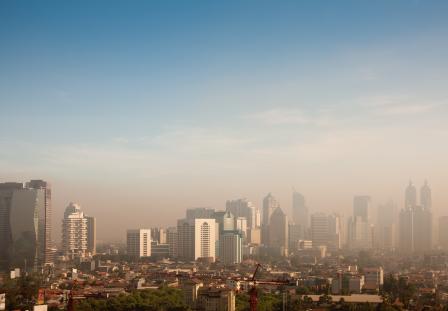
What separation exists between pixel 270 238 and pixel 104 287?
59.4 ft

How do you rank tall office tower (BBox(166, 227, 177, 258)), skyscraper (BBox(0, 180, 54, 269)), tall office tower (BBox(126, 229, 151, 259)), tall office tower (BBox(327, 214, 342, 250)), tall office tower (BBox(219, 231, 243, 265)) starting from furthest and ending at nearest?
1. tall office tower (BBox(327, 214, 342, 250))
2. tall office tower (BBox(166, 227, 177, 258))
3. tall office tower (BBox(126, 229, 151, 259))
4. tall office tower (BBox(219, 231, 243, 265))
5. skyscraper (BBox(0, 180, 54, 269))

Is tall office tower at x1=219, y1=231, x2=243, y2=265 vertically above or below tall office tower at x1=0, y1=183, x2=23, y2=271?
below

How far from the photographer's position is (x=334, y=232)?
105 feet

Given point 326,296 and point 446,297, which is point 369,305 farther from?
point 446,297

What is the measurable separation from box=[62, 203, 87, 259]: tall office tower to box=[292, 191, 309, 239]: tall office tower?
8302 millimetres

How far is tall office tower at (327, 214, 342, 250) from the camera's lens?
3153 cm

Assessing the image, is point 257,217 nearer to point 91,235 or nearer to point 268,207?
point 268,207

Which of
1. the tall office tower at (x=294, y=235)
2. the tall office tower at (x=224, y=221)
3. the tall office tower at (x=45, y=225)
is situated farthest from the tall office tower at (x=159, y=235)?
the tall office tower at (x=45, y=225)

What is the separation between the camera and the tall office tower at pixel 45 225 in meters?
20.3

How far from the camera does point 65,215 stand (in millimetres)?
24766

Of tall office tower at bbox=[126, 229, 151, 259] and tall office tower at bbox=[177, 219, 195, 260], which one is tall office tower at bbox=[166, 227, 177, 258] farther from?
tall office tower at bbox=[126, 229, 151, 259]

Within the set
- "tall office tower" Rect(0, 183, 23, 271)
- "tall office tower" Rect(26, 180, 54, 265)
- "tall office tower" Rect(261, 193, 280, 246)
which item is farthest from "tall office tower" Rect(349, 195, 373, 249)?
"tall office tower" Rect(0, 183, 23, 271)

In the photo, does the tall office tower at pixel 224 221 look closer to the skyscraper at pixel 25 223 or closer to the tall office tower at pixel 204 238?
the tall office tower at pixel 204 238

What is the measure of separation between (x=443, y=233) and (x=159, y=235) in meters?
12.7
